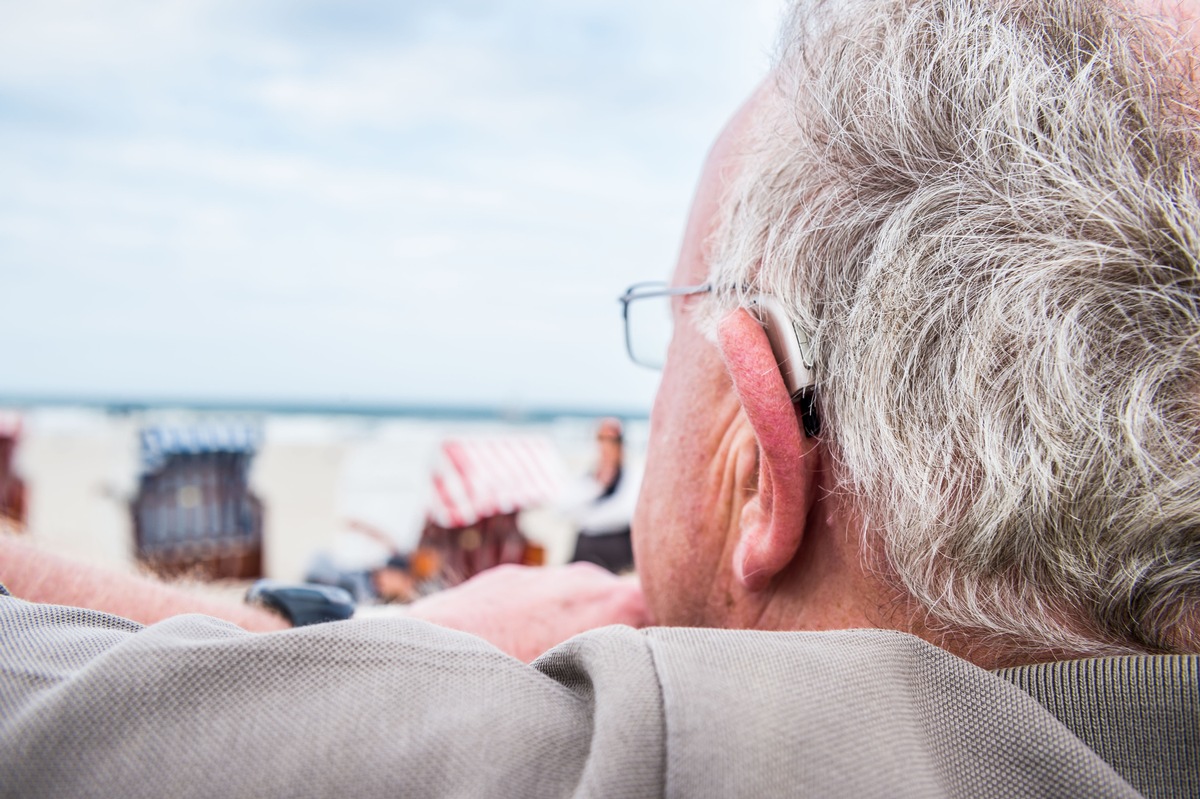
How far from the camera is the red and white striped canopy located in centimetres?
528

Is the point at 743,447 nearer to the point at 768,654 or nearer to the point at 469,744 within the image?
the point at 768,654

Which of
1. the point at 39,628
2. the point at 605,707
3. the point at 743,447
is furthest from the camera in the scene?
the point at 743,447

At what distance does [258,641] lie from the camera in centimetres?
55

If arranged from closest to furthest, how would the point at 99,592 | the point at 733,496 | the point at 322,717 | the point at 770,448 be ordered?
the point at 322,717 → the point at 770,448 → the point at 733,496 → the point at 99,592

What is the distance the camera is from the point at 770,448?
74 centimetres

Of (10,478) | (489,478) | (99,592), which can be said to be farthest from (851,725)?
(10,478)

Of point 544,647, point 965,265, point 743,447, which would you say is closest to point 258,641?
point 743,447

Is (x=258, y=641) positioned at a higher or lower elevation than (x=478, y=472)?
higher

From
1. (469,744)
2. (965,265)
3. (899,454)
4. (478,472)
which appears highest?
(965,265)

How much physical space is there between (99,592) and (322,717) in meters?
0.98

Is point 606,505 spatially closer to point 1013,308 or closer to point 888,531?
point 888,531

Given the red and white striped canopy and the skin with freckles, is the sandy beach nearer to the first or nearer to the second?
the red and white striped canopy

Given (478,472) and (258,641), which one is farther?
(478,472)

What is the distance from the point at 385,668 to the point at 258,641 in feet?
0.31
